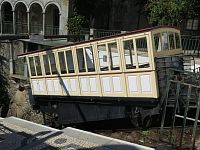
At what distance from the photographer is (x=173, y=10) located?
1822cm

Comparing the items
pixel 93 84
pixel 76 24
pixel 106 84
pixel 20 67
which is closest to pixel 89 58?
pixel 93 84

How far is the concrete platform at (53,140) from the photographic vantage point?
10406 mm

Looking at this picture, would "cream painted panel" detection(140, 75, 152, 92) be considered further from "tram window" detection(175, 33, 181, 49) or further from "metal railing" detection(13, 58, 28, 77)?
"metal railing" detection(13, 58, 28, 77)

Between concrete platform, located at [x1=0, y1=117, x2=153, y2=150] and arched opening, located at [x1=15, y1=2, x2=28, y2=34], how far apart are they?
64.9 feet

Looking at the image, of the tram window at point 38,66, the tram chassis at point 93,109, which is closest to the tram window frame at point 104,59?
the tram chassis at point 93,109

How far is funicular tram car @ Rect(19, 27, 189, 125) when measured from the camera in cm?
1218

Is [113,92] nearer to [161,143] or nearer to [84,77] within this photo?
[84,77]

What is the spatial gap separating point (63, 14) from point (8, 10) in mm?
10050

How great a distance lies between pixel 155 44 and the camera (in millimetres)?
12211

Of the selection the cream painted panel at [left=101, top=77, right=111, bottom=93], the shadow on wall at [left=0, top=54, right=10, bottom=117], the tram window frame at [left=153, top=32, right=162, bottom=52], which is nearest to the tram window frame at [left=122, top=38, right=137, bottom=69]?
the tram window frame at [left=153, top=32, right=162, bottom=52]

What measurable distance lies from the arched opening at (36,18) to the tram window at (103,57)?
18183mm

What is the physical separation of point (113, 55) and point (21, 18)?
Answer: 72.9 feet

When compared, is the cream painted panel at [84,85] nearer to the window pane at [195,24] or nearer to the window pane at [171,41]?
the window pane at [171,41]

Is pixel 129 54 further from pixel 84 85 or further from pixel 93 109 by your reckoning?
pixel 93 109
